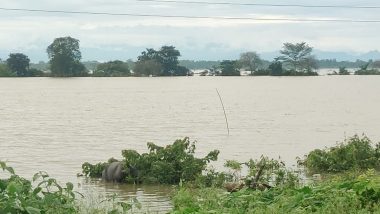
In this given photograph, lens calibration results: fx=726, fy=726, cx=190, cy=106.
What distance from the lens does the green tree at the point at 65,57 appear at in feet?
371

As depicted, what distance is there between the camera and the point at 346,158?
62.8 feet

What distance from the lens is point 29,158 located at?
79.8 feet

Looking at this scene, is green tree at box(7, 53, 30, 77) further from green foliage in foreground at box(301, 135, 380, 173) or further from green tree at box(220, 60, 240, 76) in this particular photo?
green foliage in foreground at box(301, 135, 380, 173)

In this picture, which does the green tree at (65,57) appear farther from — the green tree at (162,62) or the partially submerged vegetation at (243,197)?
the partially submerged vegetation at (243,197)

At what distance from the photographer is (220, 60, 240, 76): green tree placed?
432ft

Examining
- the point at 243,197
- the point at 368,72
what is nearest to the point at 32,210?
the point at 243,197

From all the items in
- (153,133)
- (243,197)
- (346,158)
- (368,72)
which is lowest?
(153,133)

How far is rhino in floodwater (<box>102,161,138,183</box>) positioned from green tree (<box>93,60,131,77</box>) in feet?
361

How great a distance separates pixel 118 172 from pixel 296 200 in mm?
10045

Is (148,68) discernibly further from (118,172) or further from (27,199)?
(27,199)

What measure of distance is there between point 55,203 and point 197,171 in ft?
31.8

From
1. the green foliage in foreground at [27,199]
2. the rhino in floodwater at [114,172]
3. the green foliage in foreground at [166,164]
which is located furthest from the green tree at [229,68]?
the green foliage in foreground at [27,199]

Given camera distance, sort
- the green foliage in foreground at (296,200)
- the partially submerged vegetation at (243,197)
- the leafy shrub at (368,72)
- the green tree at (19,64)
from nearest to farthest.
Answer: the partially submerged vegetation at (243,197) → the green foliage in foreground at (296,200) → the green tree at (19,64) → the leafy shrub at (368,72)

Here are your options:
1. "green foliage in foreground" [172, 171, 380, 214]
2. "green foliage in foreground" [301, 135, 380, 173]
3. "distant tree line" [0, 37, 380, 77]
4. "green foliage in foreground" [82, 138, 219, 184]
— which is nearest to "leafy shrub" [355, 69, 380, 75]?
"distant tree line" [0, 37, 380, 77]
